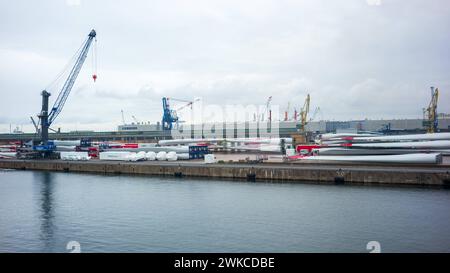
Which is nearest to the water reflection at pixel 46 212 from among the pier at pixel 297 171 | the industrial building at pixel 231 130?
the pier at pixel 297 171

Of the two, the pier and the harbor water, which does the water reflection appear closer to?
the harbor water

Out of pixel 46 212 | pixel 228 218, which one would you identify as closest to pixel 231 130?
pixel 46 212

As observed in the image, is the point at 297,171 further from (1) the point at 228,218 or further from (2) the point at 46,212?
(2) the point at 46,212

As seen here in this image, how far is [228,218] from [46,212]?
39.1 feet

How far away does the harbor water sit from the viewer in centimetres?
1659

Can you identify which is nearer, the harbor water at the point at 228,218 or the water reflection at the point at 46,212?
the harbor water at the point at 228,218

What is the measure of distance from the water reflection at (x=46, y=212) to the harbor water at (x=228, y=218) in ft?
0.18

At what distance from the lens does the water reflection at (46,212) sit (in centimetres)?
1809

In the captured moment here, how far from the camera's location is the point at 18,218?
2241cm

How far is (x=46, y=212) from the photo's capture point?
945 inches

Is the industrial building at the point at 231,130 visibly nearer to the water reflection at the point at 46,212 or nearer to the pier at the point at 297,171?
the pier at the point at 297,171

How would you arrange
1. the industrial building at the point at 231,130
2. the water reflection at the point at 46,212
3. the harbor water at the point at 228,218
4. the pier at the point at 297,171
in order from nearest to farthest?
the harbor water at the point at 228,218 → the water reflection at the point at 46,212 → the pier at the point at 297,171 → the industrial building at the point at 231,130

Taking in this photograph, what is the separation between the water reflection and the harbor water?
0.18 ft

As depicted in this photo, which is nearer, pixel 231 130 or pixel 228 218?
pixel 228 218
